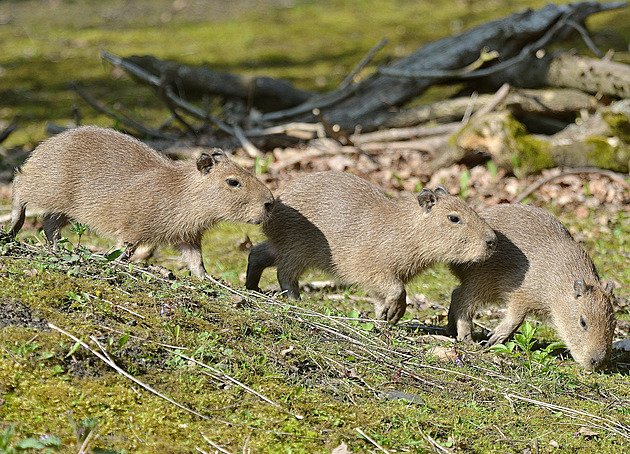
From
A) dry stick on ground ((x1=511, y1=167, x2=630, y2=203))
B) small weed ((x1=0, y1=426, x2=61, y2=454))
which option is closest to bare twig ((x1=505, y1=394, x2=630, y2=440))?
small weed ((x1=0, y1=426, x2=61, y2=454))

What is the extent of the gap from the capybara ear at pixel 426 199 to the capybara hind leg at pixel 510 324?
0.98m

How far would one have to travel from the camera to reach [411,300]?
6.59m

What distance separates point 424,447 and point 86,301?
1777 millimetres

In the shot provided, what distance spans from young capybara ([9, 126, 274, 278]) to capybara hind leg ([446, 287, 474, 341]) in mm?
1624

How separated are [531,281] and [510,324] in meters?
0.37

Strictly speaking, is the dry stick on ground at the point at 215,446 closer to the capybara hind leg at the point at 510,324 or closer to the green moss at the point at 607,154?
the capybara hind leg at the point at 510,324

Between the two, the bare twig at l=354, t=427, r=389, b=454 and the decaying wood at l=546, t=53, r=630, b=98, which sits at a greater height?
the decaying wood at l=546, t=53, r=630, b=98

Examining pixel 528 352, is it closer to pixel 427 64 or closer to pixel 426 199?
pixel 426 199

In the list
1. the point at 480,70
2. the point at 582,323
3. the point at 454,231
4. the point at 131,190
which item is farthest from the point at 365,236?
the point at 480,70

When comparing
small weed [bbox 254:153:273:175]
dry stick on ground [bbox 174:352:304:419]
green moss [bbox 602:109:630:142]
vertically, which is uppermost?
dry stick on ground [bbox 174:352:304:419]

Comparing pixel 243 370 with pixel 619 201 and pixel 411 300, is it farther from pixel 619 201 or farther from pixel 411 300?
pixel 619 201

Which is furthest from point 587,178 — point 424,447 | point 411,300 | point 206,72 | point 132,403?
point 132,403

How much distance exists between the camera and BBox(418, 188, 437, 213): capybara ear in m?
5.57

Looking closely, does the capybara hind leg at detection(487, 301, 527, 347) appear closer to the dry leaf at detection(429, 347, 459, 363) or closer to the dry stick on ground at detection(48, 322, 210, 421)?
the dry leaf at detection(429, 347, 459, 363)
